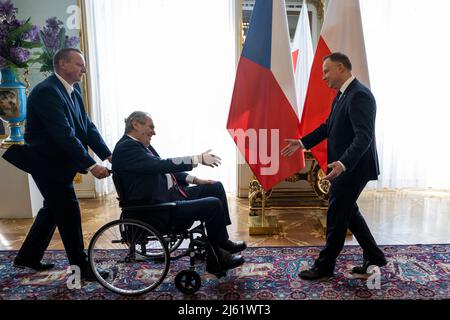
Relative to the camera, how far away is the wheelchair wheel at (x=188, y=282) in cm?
Answer: 204

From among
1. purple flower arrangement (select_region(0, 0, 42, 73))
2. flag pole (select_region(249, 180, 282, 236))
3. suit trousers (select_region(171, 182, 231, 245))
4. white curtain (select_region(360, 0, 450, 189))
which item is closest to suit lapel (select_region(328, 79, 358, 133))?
suit trousers (select_region(171, 182, 231, 245))

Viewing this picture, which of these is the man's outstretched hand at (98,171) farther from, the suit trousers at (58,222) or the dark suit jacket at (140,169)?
the suit trousers at (58,222)

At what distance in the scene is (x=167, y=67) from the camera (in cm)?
392

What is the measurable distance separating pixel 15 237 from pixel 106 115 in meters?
1.55

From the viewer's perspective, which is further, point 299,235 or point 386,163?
point 386,163

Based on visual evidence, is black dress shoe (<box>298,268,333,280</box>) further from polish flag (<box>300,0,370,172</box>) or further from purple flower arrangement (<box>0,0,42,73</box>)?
purple flower arrangement (<box>0,0,42,73</box>)

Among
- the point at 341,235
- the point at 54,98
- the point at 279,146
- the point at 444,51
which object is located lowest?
the point at 341,235

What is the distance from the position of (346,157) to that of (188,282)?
1080mm

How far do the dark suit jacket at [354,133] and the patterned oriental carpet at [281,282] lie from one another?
633 mm

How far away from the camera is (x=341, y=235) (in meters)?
2.13

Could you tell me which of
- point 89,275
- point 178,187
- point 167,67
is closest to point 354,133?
point 178,187

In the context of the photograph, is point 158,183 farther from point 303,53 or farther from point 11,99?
point 303,53
